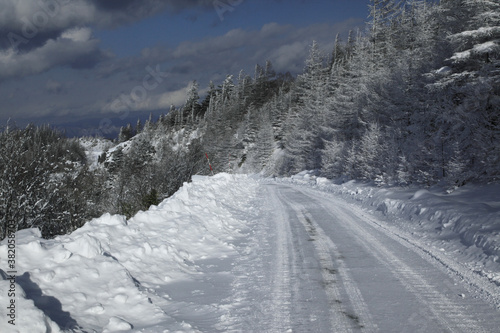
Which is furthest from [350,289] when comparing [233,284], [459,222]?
[459,222]

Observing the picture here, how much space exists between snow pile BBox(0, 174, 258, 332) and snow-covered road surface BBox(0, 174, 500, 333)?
0.05 feet

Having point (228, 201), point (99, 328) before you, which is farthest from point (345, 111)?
point (99, 328)

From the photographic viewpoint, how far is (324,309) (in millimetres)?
4363

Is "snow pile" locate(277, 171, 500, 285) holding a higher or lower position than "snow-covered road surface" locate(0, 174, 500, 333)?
higher

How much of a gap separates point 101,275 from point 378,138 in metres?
22.0

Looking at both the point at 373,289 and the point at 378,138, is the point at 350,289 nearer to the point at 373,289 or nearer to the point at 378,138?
the point at 373,289

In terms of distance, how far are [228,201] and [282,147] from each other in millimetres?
50491

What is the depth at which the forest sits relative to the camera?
1347 centimetres

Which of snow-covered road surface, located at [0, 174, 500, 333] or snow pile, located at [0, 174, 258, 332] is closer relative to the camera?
snow pile, located at [0, 174, 258, 332]

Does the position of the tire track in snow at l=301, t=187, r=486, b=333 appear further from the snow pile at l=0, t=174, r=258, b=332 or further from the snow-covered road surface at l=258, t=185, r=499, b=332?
the snow pile at l=0, t=174, r=258, b=332

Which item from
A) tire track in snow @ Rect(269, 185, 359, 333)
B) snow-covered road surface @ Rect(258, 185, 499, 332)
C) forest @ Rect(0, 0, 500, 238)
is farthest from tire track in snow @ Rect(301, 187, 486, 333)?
forest @ Rect(0, 0, 500, 238)

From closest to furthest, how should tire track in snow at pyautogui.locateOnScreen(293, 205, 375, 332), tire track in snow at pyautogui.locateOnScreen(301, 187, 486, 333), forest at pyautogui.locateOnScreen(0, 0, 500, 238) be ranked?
tire track in snow at pyautogui.locateOnScreen(301, 187, 486, 333), tire track in snow at pyautogui.locateOnScreen(293, 205, 375, 332), forest at pyautogui.locateOnScreen(0, 0, 500, 238)

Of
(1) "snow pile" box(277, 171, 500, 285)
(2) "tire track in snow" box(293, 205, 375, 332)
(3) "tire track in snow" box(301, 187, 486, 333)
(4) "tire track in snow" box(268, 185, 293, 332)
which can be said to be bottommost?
(4) "tire track in snow" box(268, 185, 293, 332)

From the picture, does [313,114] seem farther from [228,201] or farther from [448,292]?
[448,292]
